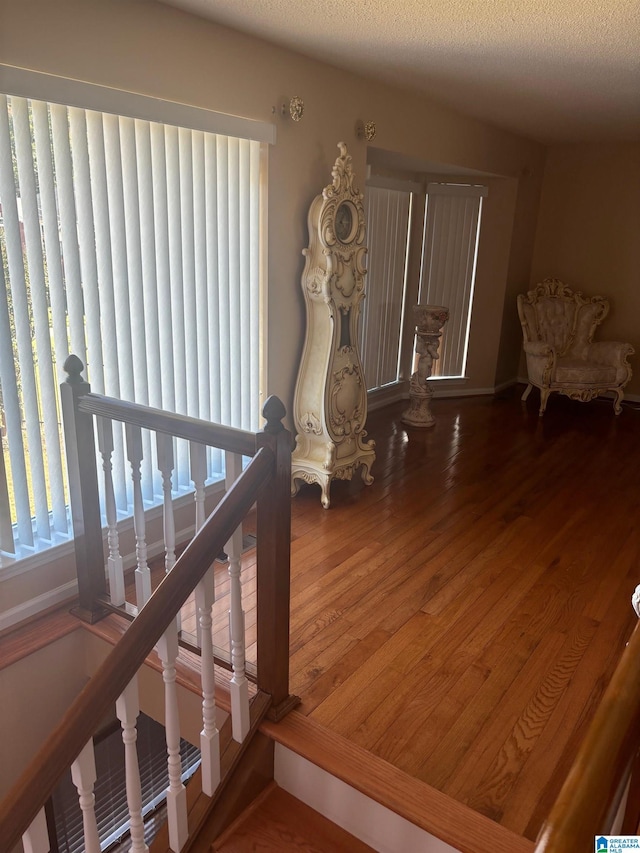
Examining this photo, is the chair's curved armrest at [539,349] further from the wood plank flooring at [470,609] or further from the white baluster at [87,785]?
the white baluster at [87,785]

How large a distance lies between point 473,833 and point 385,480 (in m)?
2.53

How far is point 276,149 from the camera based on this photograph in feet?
10.6

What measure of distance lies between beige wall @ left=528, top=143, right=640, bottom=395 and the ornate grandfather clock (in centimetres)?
357

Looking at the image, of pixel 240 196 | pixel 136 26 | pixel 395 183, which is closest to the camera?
pixel 136 26

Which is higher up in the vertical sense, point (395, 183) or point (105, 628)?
point (395, 183)

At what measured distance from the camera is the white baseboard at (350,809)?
1.80 m

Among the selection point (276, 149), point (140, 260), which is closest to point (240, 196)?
point (276, 149)

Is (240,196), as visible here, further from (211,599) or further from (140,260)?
(211,599)

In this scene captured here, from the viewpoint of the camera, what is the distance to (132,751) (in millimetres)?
1532

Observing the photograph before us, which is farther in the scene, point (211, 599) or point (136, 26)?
point (136, 26)

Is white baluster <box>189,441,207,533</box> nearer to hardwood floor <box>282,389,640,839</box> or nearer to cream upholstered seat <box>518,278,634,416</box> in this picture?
hardwood floor <box>282,389,640,839</box>

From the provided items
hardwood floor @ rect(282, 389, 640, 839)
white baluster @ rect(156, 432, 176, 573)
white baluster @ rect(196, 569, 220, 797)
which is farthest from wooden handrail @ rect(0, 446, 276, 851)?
hardwood floor @ rect(282, 389, 640, 839)

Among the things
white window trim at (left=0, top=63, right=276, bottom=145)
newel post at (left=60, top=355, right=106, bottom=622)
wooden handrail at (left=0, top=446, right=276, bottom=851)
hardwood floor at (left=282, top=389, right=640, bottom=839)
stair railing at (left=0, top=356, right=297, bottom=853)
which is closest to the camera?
wooden handrail at (left=0, top=446, right=276, bottom=851)

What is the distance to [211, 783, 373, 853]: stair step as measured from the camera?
1.87 m
